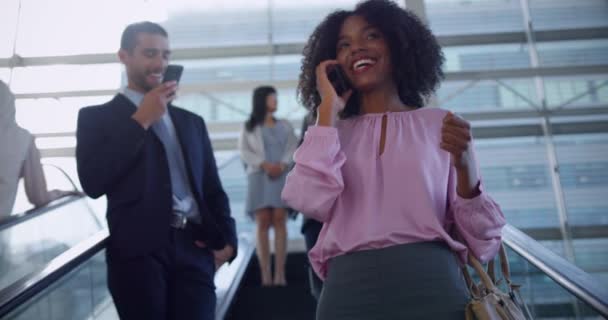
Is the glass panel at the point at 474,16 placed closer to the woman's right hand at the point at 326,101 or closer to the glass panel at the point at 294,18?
the glass panel at the point at 294,18

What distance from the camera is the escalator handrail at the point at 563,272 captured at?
4.62 feet

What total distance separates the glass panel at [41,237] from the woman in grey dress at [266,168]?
4.47 feet

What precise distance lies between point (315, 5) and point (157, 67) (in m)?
7.30

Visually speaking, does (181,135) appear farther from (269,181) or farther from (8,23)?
(8,23)

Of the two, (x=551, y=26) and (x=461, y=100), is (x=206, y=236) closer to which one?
(x=461, y=100)

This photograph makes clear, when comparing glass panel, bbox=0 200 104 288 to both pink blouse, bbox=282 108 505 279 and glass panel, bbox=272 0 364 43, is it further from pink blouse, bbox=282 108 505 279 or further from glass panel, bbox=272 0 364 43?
glass panel, bbox=272 0 364 43

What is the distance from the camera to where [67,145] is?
5.12 m

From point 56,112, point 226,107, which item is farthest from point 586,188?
point 56,112

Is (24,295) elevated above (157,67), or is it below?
below

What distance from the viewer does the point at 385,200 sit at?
1.27 meters

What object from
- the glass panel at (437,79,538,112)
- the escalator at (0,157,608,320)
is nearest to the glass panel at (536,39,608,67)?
the glass panel at (437,79,538,112)

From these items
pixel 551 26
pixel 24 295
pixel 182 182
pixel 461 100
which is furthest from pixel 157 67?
pixel 551 26

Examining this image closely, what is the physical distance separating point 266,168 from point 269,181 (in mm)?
126

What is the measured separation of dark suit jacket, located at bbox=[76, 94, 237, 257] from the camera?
1.96 metres
